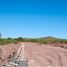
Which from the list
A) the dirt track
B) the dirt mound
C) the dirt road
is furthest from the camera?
the dirt mound

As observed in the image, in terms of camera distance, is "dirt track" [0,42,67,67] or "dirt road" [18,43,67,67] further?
"dirt track" [0,42,67,67]

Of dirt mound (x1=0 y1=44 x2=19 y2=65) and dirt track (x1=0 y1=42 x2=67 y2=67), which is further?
dirt mound (x1=0 y1=44 x2=19 y2=65)

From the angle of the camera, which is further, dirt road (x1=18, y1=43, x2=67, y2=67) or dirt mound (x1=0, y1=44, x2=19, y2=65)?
dirt mound (x1=0, y1=44, x2=19, y2=65)

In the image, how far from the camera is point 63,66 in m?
25.8

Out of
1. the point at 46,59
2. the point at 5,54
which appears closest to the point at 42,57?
the point at 46,59

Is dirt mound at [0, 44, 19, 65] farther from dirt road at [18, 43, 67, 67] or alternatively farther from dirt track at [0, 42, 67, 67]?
dirt road at [18, 43, 67, 67]

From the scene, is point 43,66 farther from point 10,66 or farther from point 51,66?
point 10,66

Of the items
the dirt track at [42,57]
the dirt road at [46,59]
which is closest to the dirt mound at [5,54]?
the dirt track at [42,57]

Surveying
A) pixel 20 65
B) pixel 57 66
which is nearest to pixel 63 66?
pixel 57 66

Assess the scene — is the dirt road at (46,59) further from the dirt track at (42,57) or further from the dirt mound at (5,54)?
the dirt mound at (5,54)

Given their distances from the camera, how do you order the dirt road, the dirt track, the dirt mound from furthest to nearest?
the dirt mound
the dirt track
the dirt road

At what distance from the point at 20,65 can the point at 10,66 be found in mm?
813

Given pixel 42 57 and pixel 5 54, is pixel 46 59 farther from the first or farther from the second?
pixel 5 54

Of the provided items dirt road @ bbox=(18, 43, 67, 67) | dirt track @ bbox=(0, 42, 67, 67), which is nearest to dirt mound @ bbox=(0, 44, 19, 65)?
dirt track @ bbox=(0, 42, 67, 67)
